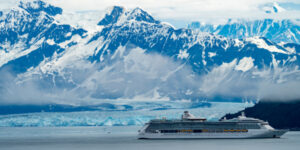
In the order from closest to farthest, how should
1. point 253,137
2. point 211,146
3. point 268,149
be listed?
point 268,149, point 211,146, point 253,137

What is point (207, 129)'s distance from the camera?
196125mm

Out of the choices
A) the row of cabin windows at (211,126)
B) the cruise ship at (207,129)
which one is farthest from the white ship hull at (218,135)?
the row of cabin windows at (211,126)

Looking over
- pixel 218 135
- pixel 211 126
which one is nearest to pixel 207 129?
pixel 211 126

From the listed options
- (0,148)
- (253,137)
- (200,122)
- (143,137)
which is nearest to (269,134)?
(253,137)

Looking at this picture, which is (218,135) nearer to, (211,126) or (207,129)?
(211,126)

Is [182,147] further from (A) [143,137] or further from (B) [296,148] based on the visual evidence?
(A) [143,137]

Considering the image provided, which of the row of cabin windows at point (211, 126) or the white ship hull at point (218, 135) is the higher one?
the row of cabin windows at point (211, 126)

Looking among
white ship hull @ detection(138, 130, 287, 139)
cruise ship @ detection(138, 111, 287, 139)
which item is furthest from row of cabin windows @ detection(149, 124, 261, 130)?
white ship hull @ detection(138, 130, 287, 139)

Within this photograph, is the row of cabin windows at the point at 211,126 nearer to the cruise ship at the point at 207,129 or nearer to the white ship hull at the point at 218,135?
the cruise ship at the point at 207,129

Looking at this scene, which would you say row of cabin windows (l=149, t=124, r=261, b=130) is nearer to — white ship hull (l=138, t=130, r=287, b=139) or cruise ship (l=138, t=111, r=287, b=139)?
cruise ship (l=138, t=111, r=287, b=139)

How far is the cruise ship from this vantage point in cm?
19412

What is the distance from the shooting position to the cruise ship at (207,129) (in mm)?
194125

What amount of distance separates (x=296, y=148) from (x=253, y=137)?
44968 millimetres

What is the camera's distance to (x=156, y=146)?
164 m
